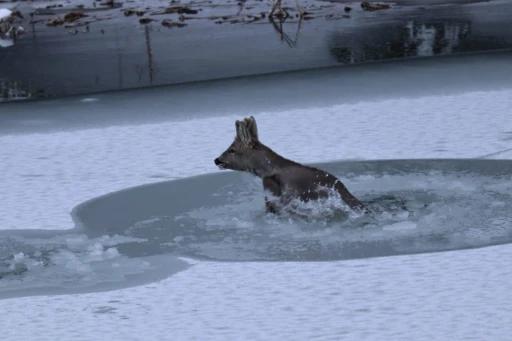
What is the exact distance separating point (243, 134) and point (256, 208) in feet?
1.53

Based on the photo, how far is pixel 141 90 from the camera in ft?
34.2

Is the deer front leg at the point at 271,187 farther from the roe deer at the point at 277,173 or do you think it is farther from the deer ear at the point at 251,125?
the deer ear at the point at 251,125

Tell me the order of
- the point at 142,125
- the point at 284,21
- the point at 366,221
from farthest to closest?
the point at 284,21, the point at 142,125, the point at 366,221

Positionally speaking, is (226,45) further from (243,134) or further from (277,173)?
(277,173)

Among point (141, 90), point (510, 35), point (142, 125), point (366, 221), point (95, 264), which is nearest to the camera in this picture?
point (95, 264)

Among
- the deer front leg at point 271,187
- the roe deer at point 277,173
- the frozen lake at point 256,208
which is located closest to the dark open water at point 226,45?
the frozen lake at point 256,208

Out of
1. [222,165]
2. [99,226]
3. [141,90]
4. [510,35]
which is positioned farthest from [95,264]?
[510,35]

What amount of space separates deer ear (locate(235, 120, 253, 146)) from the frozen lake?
16.2 inches

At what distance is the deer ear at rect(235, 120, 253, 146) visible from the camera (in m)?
6.46

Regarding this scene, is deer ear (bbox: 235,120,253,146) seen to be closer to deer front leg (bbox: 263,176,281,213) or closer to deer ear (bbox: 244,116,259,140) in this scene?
deer ear (bbox: 244,116,259,140)

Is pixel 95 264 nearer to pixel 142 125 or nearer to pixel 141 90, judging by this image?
pixel 142 125

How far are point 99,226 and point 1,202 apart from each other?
0.94 meters

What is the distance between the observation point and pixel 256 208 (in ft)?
21.5

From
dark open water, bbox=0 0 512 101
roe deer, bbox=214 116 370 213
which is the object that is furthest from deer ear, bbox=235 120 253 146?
dark open water, bbox=0 0 512 101
